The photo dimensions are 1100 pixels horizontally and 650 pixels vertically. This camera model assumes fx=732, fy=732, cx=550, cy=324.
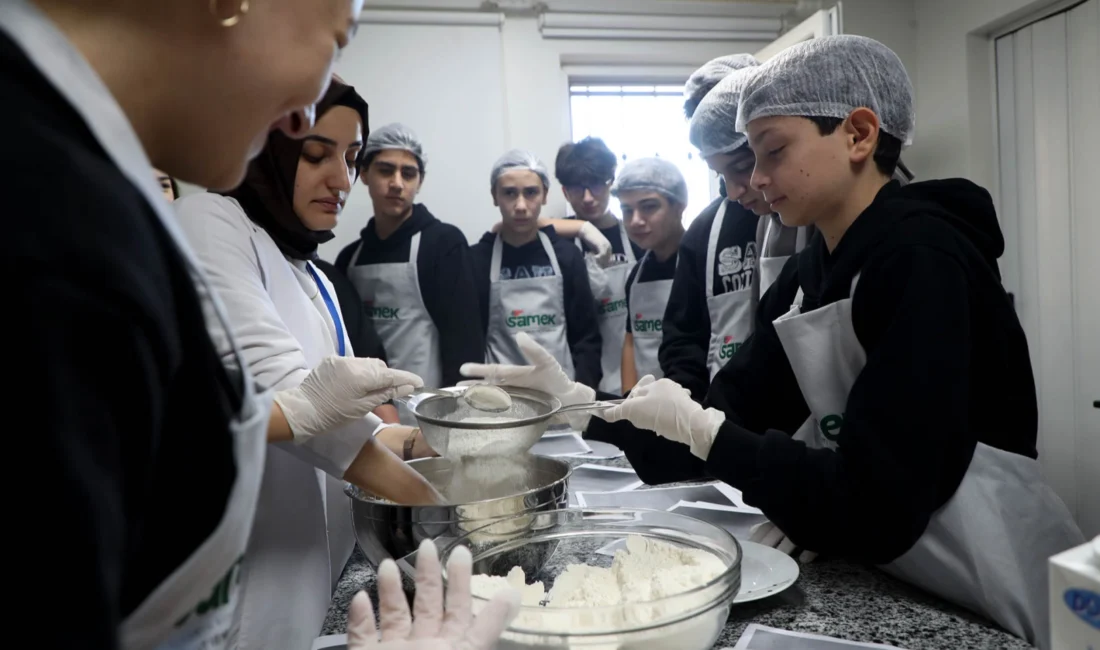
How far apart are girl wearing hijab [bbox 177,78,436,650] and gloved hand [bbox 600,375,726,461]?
361 millimetres

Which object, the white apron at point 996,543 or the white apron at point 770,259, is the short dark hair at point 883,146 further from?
the white apron at point 770,259

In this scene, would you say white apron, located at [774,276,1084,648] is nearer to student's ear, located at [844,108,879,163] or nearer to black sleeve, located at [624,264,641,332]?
student's ear, located at [844,108,879,163]

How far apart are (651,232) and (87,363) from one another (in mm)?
2631

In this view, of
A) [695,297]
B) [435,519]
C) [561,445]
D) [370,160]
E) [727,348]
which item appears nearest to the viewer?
[435,519]

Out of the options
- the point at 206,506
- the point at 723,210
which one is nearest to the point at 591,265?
the point at 723,210

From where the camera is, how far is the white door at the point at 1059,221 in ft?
9.69

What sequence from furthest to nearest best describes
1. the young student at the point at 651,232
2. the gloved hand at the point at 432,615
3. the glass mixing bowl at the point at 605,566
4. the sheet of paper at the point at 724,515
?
1. the young student at the point at 651,232
2. the sheet of paper at the point at 724,515
3. the glass mixing bowl at the point at 605,566
4. the gloved hand at the point at 432,615

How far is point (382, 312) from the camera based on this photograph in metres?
3.04

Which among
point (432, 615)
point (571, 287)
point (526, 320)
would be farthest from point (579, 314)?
point (432, 615)

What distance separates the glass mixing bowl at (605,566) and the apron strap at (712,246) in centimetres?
134

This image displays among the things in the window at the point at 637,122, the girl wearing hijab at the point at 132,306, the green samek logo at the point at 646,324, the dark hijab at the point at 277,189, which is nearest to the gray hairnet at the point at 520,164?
the green samek logo at the point at 646,324

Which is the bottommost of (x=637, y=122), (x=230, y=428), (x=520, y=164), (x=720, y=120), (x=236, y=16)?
(x=230, y=428)

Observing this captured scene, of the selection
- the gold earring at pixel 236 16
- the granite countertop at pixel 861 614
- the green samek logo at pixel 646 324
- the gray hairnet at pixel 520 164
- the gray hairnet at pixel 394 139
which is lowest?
the granite countertop at pixel 861 614

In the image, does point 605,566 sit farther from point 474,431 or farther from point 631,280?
point 631,280
